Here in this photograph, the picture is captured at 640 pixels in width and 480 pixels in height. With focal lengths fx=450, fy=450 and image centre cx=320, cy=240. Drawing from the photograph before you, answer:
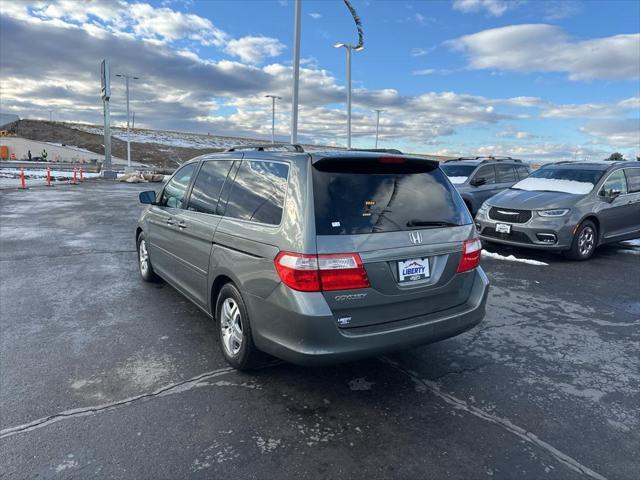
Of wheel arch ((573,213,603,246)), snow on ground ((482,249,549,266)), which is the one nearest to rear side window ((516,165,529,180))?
wheel arch ((573,213,603,246))

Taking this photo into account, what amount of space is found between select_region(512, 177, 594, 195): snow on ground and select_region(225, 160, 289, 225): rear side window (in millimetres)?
7103

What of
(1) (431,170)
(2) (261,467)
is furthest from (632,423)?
(2) (261,467)

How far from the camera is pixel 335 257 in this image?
2.96 m

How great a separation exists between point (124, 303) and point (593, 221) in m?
8.03

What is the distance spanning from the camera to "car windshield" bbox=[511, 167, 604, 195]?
8625mm

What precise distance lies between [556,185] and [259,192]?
7565 millimetres

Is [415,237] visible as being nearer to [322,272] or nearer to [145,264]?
[322,272]

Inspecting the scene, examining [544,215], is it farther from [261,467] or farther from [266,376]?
[261,467]

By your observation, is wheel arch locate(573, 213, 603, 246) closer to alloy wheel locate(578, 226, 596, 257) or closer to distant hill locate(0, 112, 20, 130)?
alloy wheel locate(578, 226, 596, 257)

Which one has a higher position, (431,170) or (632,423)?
(431,170)

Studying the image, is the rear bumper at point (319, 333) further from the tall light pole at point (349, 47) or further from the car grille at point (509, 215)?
the tall light pole at point (349, 47)

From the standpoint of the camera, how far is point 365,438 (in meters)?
2.85

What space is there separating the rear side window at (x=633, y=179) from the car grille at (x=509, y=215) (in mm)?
2577

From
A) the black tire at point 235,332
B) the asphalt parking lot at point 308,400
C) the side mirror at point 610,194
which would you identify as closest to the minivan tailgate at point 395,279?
the asphalt parking lot at point 308,400
